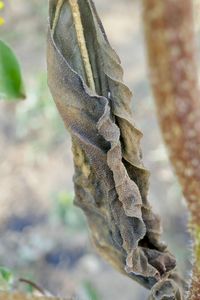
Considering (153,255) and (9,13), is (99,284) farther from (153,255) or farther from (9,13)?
(9,13)

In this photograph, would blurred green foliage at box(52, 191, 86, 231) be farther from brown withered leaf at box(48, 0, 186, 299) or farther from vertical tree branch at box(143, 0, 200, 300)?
vertical tree branch at box(143, 0, 200, 300)

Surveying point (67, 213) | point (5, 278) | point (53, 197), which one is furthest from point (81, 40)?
point (53, 197)

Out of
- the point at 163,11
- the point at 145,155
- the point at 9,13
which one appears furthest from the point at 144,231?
the point at 9,13

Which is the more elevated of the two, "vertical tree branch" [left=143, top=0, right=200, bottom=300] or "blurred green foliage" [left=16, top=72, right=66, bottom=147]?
"vertical tree branch" [left=143, top=0, right=200, bottom=300]

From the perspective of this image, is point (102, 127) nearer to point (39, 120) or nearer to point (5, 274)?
point (5, 274)

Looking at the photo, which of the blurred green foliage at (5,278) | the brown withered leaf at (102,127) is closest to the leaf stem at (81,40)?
the brown withered leaf at (102,127)

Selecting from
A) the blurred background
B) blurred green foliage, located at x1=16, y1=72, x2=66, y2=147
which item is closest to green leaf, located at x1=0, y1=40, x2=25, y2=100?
the blurred background
